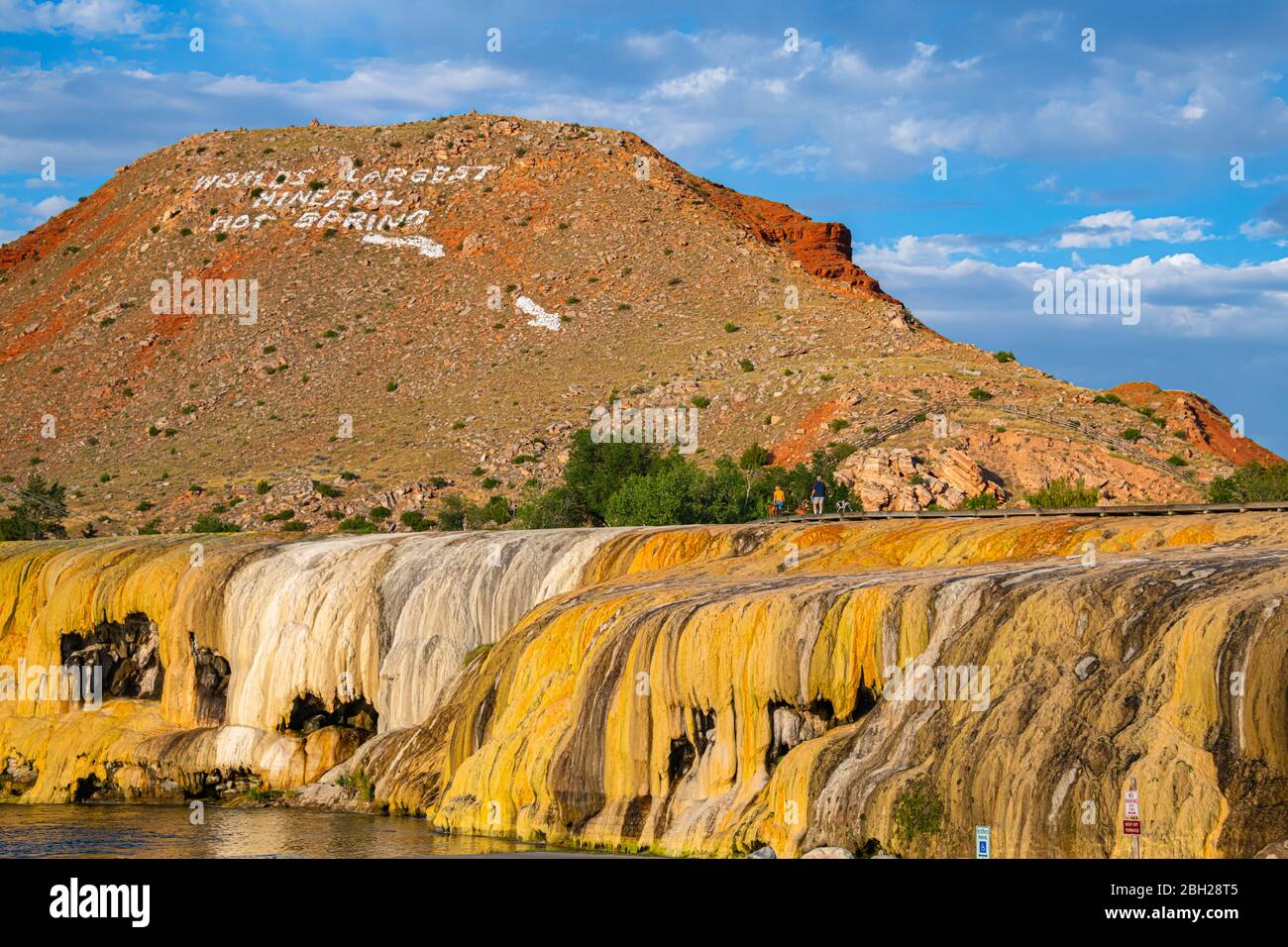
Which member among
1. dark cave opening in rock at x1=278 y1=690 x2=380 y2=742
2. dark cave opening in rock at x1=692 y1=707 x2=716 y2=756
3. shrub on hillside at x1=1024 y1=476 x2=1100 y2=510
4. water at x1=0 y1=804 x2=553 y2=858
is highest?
shrub on hillside at x1=1024 y1=476 x2=1100 y2=510

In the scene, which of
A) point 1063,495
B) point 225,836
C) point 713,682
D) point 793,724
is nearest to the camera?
point 793,724

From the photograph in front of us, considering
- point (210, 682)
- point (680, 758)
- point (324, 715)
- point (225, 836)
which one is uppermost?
point (210, 682)

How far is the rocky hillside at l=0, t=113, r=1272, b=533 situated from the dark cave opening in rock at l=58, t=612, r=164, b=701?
28.0m

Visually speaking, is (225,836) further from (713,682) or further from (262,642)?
(713,682)

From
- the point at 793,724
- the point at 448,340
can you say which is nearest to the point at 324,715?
the point at 793,724

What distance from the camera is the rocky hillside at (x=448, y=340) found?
70.2m

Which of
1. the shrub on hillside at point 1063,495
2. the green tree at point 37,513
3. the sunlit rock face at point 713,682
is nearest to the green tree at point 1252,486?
the shrub on hillside at point 1063,495

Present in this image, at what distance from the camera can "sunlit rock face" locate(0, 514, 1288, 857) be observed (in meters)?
19.4

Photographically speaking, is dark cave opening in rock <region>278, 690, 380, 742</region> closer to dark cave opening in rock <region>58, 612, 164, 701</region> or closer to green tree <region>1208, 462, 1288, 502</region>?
dark cave opening in rock <region>58, 612, 164, 701</region>

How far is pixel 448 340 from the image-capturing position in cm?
9056

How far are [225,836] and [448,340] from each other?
205ft

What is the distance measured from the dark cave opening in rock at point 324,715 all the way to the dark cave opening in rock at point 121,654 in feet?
18.6

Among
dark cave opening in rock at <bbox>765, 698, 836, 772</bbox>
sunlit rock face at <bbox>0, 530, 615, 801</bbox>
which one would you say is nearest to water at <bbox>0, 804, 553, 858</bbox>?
sunlit rock face at <bbox>0, 530, 615, 801</bbox>

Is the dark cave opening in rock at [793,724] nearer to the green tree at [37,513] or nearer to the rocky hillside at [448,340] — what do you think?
the rocky hillside at [448,340]
